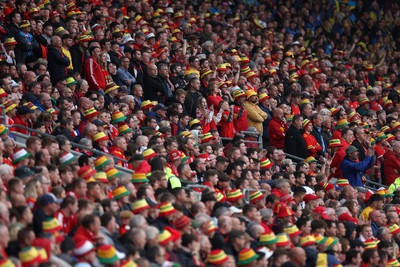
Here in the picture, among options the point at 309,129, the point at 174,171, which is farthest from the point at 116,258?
the point at 309,129

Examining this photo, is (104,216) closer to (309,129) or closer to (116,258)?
(116,258)

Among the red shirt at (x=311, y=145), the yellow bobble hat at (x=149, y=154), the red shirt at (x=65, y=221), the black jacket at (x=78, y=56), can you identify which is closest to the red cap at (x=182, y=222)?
the red shirt at (x=65, y=221)

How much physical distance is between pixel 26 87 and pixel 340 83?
9.49 metres

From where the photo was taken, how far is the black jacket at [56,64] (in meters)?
19.1

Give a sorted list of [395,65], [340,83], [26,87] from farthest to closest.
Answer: [395,65] < [340,83] < [26,87]

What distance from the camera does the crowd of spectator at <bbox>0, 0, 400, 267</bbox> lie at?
518 inches

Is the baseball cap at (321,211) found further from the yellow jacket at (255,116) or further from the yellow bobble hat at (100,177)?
the yellow jacket at (255,116)

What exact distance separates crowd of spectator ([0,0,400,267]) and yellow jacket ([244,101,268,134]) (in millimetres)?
24

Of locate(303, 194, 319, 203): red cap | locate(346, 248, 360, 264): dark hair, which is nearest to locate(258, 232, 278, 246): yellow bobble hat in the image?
locate(346, 248, 360, 264): dark hair

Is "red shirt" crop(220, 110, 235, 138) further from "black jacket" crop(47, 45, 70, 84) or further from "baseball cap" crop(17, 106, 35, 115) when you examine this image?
"baseball cap" crop(17, 106, 35, 115)

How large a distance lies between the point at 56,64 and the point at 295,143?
428cm

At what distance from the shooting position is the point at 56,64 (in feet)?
62.9

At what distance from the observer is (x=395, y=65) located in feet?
95.6

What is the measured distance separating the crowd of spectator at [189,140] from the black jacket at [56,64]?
26 millimetres
